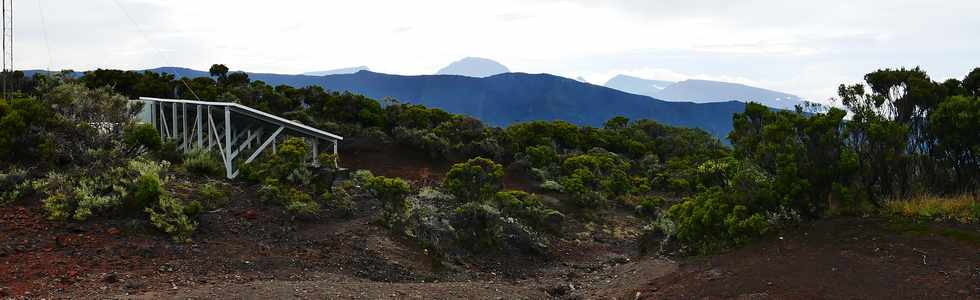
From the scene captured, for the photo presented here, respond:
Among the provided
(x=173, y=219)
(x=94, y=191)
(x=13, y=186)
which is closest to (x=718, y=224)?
(x=173, y=219)

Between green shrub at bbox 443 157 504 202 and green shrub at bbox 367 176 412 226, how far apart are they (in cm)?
134

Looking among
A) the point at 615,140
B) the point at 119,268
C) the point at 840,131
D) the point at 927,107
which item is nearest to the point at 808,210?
the point at 840,131

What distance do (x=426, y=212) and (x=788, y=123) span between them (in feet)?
21.3

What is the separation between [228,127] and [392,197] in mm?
4059

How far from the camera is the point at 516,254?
11266 mm

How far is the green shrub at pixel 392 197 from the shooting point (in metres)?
10.8

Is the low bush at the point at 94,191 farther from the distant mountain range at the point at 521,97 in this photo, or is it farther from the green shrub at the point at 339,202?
the distant mountain range at the point at 521,97

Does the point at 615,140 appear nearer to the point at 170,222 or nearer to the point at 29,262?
the point at 170,222

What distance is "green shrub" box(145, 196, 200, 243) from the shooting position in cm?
864

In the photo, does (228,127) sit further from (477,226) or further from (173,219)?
(477,226)

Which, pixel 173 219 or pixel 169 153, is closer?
pixel 173 219

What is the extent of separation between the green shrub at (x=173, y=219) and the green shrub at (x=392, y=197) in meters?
2.99

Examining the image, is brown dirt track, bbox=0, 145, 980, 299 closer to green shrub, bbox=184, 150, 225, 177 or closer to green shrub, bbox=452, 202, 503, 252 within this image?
green shrub, bbox=452, 202, 503, 252

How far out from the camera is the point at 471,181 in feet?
40.7
